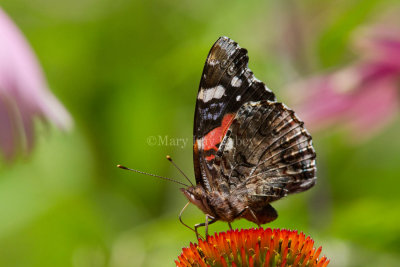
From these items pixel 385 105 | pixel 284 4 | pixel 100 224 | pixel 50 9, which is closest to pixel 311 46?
pixel 284 4

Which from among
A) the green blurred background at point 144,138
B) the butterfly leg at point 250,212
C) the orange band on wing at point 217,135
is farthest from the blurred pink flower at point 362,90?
the butterfly leg at point 250,212

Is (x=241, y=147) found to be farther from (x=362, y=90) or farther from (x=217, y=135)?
(x=362, y=90)

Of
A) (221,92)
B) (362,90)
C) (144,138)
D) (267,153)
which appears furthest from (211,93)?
(144,138)

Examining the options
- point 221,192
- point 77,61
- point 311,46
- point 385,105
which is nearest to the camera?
point 221,192

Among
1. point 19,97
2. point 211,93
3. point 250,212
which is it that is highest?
point 211,93

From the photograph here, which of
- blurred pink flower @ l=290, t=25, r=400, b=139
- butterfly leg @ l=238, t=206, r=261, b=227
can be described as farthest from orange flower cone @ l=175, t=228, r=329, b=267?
blurred pink flower @ l=290, t=25, r=400, b=139

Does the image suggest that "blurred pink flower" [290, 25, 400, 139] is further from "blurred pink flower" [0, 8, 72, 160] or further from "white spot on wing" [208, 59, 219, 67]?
"blurred pink flower" [0, 8, 72, 160]

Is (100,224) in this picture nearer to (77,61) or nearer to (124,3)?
(77,61)
